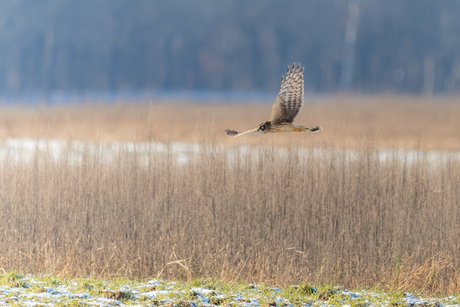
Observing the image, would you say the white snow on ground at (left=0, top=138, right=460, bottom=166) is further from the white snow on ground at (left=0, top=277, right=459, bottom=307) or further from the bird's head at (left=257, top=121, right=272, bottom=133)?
the bird's head at (left=257, top=121, right=272, bottom=133)

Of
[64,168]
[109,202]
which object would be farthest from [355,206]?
[64,168]

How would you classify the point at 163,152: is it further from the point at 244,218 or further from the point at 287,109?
the point at 287,109

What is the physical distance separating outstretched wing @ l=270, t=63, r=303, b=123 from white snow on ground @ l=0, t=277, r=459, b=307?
221 centimetres

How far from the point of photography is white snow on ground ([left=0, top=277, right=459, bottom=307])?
680 centimetres

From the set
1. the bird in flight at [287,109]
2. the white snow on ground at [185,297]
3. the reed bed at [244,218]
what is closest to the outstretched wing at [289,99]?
the bird in flight at [287,109]

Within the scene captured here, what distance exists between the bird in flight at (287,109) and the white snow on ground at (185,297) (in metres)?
2.16

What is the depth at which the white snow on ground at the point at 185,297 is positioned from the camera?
6805 millimetres

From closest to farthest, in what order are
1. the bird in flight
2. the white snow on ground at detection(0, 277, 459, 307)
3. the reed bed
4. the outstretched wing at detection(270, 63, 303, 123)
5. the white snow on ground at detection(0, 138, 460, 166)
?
1. the bird in flight
2. the outstretched wing at detection(270, 63, 303, 123)
3. the white snow on ground at detection(0, 277, 459, 307)
4. the reed bed
5. the white snow on ground at detection(0, 138, 460, 166)

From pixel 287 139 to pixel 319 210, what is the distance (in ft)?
4.60

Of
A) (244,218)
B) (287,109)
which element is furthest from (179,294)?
(287,109)

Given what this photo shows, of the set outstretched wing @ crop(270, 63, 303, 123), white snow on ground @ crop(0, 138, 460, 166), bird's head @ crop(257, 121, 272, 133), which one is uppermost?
outstretched wing @ crop(270, 63, 303, 123)

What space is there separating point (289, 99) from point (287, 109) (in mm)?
133

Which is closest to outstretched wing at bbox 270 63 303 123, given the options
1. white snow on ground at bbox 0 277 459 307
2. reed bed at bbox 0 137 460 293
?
white snow on ground at bbox 0 277 459 307

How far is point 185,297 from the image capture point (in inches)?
275
